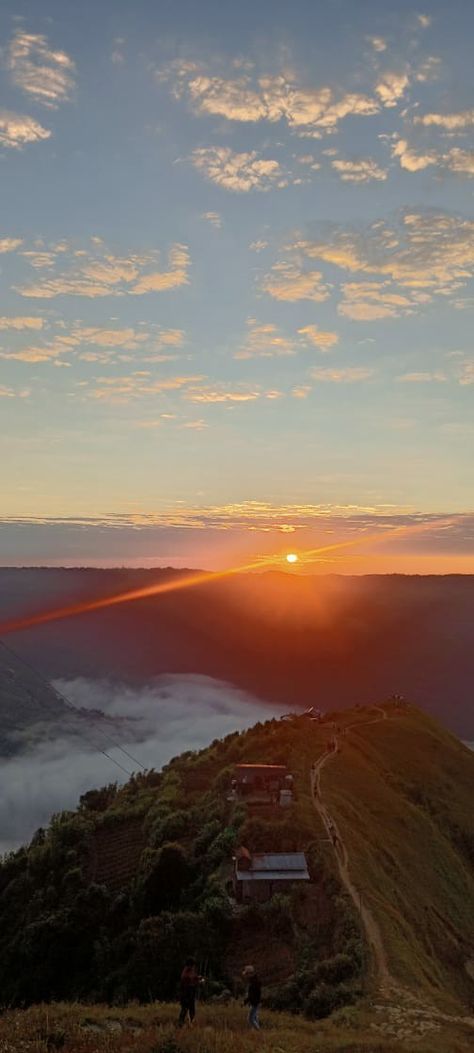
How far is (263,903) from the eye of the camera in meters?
40.4

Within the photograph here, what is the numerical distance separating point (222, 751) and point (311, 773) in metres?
21.4

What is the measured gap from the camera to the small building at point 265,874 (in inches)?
1633

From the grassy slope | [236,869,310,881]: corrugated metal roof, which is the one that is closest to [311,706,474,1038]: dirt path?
the grassy slope

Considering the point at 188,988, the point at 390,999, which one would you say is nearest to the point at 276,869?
the point at 390,999

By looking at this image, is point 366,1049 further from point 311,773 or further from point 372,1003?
point 311,773

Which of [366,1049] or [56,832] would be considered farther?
[56,832]

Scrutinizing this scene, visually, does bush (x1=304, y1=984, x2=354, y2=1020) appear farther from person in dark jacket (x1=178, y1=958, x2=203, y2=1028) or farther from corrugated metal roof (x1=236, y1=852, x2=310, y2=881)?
corrugated metal roof (x1=236, y1=852, x2=310, y2=881)

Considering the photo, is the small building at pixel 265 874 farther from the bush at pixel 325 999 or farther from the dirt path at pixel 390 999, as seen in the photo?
the bush at pixel 325 999

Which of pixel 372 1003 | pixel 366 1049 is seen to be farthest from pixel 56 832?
pixel 366 1049

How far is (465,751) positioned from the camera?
102 meters

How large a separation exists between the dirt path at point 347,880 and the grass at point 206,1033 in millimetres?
5843

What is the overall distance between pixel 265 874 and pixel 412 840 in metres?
20.9

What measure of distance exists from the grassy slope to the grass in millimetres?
7483

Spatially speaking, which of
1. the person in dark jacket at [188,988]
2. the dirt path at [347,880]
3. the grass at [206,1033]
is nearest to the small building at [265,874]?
the dirt path at [347,880]
